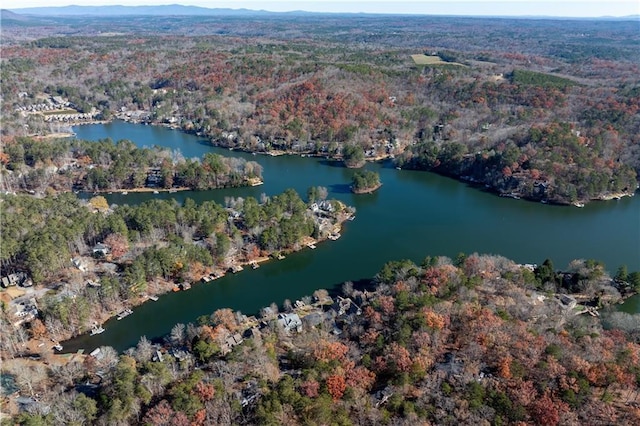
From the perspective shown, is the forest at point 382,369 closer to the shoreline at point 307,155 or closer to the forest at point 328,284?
the forest at point 328,284

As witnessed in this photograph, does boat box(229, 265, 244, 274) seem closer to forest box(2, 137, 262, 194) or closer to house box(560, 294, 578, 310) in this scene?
forest box(2, 137, 262, 194)

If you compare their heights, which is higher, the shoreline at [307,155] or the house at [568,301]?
the shoreline at [307,155]

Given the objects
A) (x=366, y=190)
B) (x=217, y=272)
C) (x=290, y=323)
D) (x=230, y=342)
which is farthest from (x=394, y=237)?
(x=230, y=342)

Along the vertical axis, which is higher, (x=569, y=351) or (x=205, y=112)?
(x=205, y=112)

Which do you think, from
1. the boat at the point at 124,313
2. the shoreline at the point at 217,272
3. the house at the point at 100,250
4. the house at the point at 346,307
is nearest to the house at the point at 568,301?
the house at the point at 346,307

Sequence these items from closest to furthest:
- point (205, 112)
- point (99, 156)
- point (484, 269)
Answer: point (484, 269) < point (99, 156) < point (205, 112)

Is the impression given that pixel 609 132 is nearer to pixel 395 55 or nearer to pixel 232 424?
pixel 232 424

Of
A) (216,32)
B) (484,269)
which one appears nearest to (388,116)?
(484,269)
